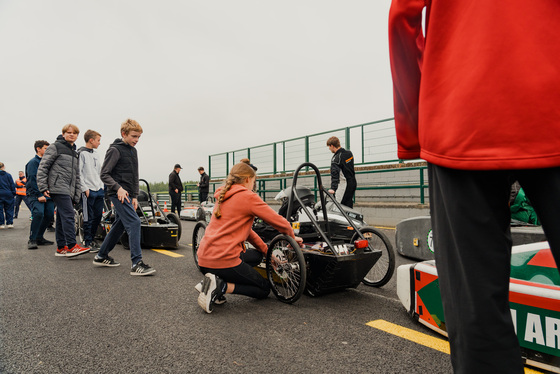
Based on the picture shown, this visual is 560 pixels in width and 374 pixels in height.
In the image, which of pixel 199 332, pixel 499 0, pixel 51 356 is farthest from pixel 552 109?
pixel 51 356

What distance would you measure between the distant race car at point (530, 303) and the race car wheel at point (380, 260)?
0.90m

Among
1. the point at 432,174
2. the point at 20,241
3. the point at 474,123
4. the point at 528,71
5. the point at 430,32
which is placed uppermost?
the point at 430,32

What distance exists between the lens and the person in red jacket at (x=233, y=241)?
3.08 meters

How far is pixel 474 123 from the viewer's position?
887 millimetres

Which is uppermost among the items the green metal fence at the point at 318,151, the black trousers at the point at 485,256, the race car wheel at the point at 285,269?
the green metal fence at the point at 318,151

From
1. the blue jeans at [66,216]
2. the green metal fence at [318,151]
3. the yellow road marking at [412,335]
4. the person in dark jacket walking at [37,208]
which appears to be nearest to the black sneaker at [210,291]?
the yellow road marking at [412,335]

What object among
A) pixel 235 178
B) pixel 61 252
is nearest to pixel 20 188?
pixel 61 252

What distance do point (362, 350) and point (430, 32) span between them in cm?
179

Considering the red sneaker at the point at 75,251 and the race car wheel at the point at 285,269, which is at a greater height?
the race car wheel at the point at 285,269

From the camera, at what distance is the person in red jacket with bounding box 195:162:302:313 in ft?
10.1

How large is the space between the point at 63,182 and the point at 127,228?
5.78 feet

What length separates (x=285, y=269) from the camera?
10.5 feet

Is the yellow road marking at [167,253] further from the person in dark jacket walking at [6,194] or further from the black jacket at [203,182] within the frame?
the black jacket at [203,182]

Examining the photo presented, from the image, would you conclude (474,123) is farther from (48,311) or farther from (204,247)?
A: (48,311)
